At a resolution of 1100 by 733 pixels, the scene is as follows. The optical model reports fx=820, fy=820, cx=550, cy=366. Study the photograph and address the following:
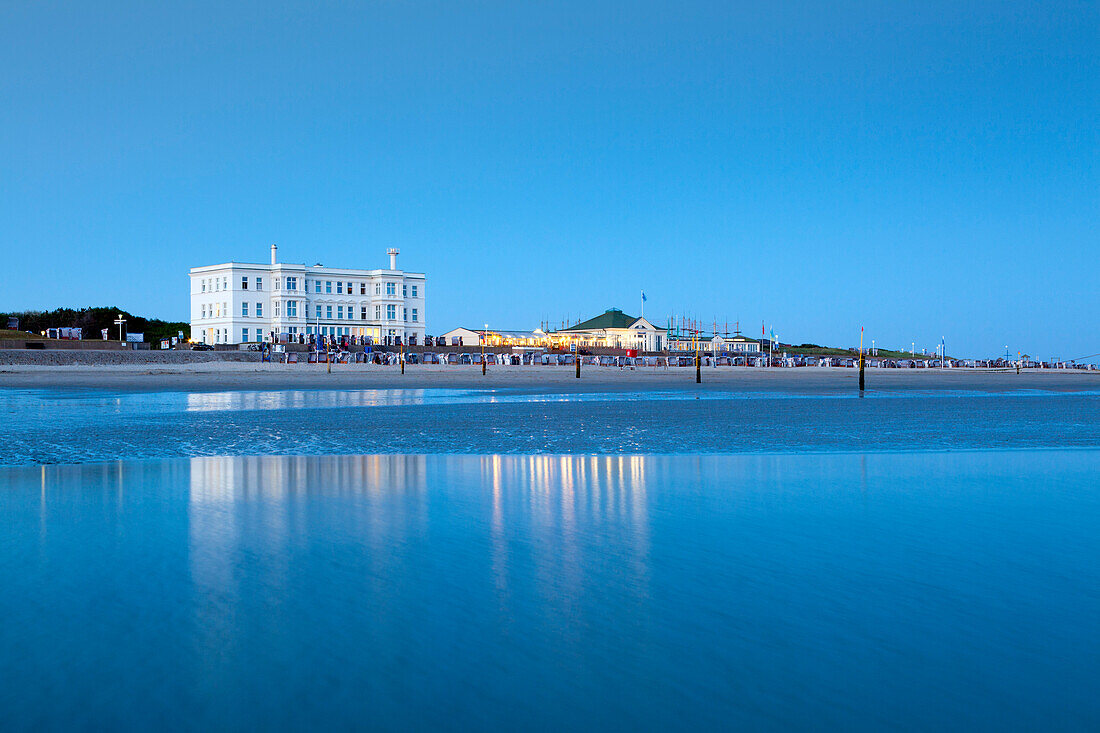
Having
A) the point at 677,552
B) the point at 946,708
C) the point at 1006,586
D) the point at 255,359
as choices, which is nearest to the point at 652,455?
the point at 677,552

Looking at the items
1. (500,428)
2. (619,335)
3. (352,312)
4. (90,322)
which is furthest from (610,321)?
(500,428)

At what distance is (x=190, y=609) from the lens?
14.1ft

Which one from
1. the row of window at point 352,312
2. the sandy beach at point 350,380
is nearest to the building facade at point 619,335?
the row of window at point 352,312

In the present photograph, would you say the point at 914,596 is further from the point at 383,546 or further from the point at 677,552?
the point at 383,546

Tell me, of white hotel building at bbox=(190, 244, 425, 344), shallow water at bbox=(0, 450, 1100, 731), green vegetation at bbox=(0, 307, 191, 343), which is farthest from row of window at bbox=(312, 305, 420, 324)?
shallow water at bbox=(0, 450, 1100, 731)

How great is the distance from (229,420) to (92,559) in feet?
41.3

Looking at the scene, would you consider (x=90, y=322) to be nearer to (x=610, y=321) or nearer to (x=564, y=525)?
(x=610, y=321)

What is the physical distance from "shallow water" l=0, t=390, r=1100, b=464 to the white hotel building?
6660 cm

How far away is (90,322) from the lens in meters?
103

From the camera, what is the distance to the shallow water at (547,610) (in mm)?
3203

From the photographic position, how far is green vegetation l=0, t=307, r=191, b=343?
103 meters

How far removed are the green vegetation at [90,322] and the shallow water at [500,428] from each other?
3452 inches

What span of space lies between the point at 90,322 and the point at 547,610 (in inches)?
4515

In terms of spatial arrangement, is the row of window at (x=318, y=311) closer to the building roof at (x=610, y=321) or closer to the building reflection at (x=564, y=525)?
the building roof at (x=610, y=321)
